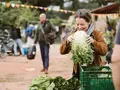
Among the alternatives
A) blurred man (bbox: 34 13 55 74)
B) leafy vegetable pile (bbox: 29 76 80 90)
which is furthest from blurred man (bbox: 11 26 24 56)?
leafy vegetable pile (bbox: 29 76 80 90)

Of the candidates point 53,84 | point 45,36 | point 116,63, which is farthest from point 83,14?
point 45,36

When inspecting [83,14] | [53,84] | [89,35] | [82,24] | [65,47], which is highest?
[83,14]

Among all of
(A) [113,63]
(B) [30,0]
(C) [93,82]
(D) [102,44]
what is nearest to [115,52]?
(A) [113,63]

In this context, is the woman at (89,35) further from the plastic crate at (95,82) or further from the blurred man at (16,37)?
the blurred man at (16,37)

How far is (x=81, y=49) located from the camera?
448 cm

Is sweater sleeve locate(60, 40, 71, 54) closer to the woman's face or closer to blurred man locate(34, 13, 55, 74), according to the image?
the woman's face

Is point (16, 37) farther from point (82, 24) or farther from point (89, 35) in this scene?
point (89, 35)

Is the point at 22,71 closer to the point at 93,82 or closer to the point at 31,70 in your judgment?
the point at 31,70

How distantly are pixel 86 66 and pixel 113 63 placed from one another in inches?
63.2

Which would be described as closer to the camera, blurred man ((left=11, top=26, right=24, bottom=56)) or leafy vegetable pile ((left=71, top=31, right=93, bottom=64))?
leafy vegetable pile ((left=71, top=31, right=93, bottom=64))

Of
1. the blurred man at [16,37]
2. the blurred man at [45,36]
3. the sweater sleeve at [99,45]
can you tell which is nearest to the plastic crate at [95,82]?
the sweater sleeve at [99,45]

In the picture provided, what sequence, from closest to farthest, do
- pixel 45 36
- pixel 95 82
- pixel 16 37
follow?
pixel 95 82, pixel 45 36, pixel 16 37

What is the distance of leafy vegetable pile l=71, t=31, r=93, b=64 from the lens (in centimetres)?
448

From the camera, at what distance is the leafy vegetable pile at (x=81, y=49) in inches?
176
